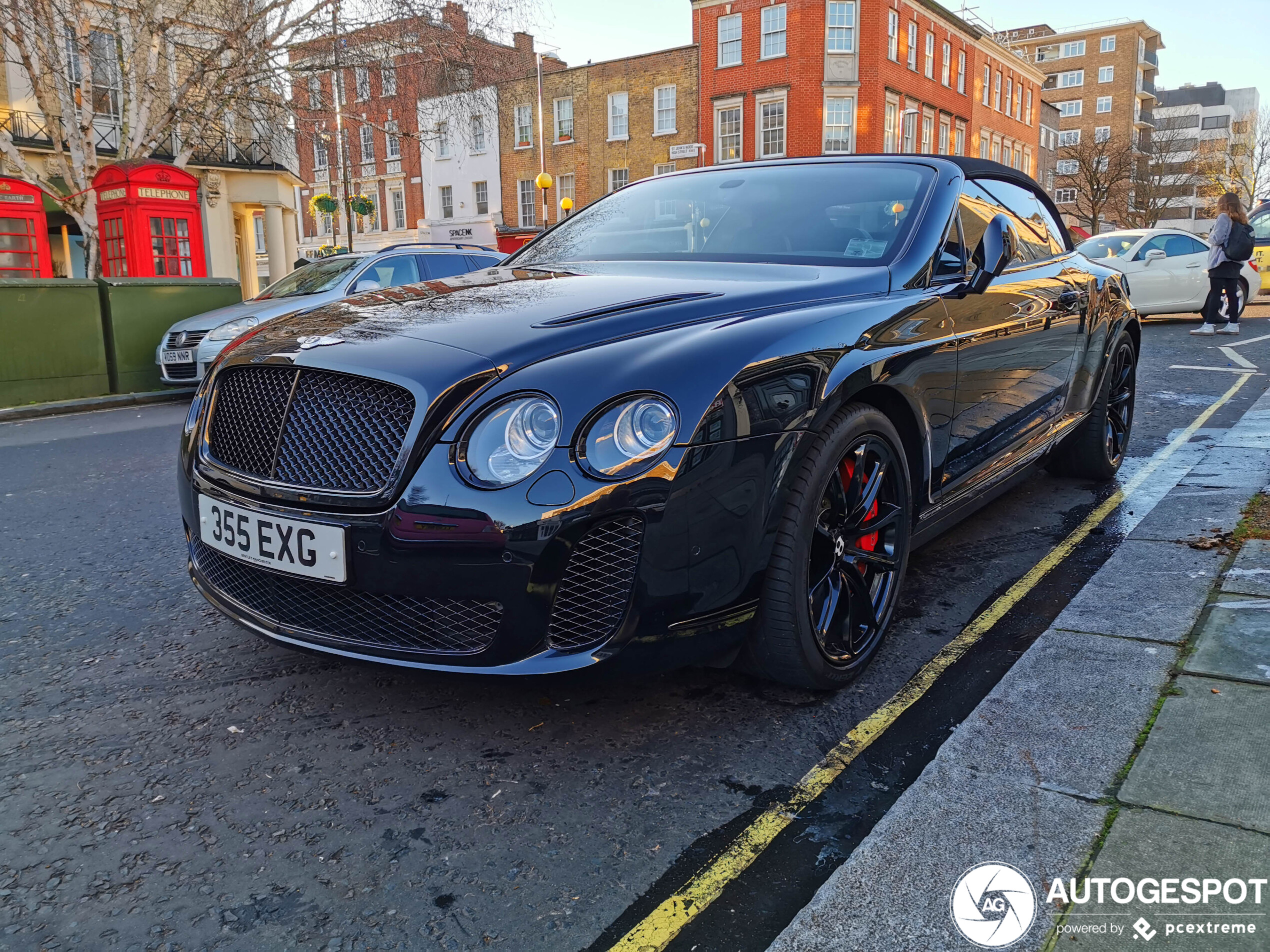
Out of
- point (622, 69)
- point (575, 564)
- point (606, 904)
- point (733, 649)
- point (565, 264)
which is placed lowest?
point (606, 904)

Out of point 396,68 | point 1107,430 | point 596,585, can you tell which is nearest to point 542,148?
point 396,68

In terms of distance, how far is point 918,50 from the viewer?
3888 centimetres

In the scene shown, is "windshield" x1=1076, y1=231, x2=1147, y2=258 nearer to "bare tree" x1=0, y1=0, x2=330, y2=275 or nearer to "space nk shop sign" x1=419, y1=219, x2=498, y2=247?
"bare tree" x1=0, y1=0, x2=330, y2=275

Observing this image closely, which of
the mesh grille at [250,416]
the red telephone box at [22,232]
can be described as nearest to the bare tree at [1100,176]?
the red telephone box at [22,232]

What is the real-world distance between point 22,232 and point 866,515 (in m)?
14.7

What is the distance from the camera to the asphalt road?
1906 millimetres

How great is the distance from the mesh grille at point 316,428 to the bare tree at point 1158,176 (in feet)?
158

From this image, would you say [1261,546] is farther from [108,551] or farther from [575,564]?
[108,551]

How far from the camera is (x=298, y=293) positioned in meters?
11.0

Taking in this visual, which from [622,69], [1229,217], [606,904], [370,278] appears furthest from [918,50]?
[606,904]

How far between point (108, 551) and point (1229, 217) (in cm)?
1444

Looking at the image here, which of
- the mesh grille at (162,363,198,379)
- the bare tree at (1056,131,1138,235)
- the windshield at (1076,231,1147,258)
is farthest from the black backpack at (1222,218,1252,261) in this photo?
the bare tree at (1056,131,1138,235)

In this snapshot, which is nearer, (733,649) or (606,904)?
(606,904)

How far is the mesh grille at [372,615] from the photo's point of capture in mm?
2299
